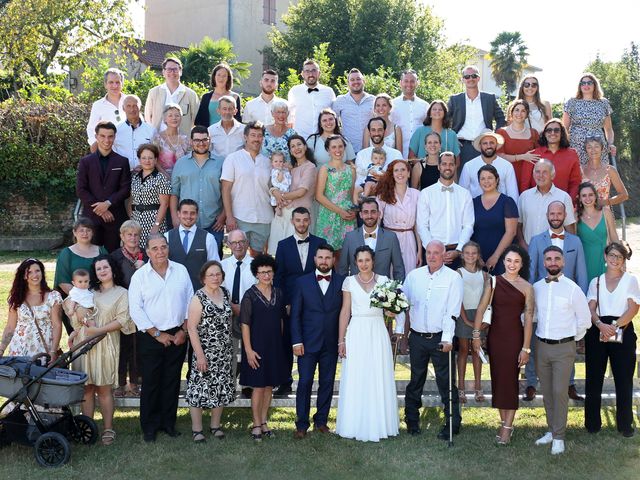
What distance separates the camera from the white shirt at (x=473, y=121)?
10469mm

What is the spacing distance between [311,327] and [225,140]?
3214mm

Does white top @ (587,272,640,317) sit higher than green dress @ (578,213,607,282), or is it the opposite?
green dress @ (578,213,607,282)

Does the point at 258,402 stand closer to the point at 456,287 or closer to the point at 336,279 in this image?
the point at 336,279

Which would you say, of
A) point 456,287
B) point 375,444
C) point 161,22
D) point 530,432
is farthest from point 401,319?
point 161,22

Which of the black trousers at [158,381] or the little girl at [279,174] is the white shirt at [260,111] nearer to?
the little girl at [279,174]

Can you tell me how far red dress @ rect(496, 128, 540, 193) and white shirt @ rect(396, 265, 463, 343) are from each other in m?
2.47

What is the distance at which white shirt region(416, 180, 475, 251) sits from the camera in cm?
896

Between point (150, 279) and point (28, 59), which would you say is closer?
point (150, 279)

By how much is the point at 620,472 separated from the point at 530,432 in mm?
1280

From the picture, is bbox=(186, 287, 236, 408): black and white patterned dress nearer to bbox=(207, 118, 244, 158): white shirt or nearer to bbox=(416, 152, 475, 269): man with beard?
bbox=(416, 152, 475, 269): man with beard

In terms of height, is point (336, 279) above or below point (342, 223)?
below

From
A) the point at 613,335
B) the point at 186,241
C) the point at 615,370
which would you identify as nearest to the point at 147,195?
the point at 186,241

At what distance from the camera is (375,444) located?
26.2ft

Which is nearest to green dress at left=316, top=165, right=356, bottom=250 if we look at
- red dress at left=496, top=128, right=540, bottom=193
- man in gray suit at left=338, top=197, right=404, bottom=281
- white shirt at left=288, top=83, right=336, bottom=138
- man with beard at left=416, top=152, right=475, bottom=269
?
man in gray suit at left=338, top=197, right=404, bottom=281
